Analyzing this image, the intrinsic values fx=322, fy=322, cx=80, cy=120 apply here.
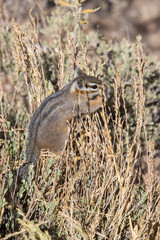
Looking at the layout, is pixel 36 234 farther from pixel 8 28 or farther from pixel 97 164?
pixel 8 28

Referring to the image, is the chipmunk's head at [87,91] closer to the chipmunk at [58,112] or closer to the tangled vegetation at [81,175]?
the chipmunk at [58,112]

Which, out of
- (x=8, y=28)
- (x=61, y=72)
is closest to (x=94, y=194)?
(x=61, y=72)

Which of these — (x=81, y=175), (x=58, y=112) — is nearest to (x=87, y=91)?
(x=58, y=112)

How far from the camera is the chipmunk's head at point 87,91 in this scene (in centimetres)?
321

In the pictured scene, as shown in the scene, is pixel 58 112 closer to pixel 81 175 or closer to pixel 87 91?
pixel 87 91

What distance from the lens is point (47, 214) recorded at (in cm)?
269

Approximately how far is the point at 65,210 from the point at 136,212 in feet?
2.80

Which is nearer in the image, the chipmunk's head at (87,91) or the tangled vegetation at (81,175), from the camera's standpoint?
the tangled vegetation at (81,175)

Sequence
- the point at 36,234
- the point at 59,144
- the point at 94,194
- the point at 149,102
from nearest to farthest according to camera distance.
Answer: the point at 36,234 → the point at 94,194 → the point at 59,144 → the point at 149,102

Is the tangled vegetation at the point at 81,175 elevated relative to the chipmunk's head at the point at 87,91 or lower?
lower

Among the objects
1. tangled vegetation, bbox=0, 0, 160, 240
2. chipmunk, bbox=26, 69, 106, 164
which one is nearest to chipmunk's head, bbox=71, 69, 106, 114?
chipmunk, bbox=26, 69, 106, 164

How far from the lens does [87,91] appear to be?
132 inches

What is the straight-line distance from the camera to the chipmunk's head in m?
3.21

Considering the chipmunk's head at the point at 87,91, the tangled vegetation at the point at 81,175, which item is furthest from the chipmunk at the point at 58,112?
the tangled vegetation at the point at 81,175
